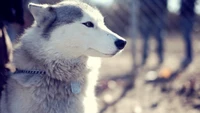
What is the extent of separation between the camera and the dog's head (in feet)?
10.4

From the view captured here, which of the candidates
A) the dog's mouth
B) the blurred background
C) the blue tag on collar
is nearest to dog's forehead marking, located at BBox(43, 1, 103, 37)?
the dog's mouth

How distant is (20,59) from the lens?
328cm

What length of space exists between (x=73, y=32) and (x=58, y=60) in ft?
0.86

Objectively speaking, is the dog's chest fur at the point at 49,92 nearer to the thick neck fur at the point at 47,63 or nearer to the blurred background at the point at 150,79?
the thick neck fur at the point at 47,63

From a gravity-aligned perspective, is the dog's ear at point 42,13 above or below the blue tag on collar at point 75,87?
above

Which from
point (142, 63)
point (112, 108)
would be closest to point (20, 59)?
point (112, 108)

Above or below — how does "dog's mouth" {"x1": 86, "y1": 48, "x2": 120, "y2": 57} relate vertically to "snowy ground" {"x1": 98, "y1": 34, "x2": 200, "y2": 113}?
above

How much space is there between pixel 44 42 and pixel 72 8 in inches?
15.1

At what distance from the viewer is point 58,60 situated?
10.7 feet

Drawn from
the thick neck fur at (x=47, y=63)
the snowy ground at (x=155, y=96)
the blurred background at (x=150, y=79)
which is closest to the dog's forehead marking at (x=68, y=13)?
the thick neck fur at (x=47, y=63)

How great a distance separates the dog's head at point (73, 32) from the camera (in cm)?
318

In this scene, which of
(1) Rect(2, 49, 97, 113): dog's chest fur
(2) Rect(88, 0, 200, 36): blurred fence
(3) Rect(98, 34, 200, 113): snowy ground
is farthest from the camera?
(2) Rect(88, 0, 200, 36): blurred fence

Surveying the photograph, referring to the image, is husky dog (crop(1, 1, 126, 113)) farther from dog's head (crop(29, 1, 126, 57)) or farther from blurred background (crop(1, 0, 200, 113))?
blurred background (crop(1, 0, 200, 113))

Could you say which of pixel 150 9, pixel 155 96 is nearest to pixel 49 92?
pixel 155 96
